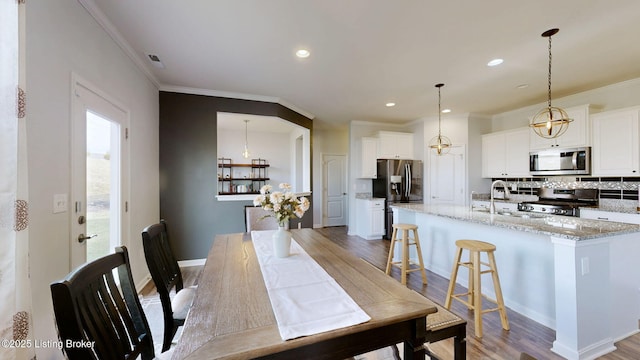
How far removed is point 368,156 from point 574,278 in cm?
402

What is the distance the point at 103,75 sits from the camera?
2188 millimetres

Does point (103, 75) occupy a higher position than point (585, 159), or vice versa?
point (103, 75)

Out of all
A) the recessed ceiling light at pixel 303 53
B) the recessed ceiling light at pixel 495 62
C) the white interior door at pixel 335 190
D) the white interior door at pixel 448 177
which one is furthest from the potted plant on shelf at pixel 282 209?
the white interior door at pixel 335 190

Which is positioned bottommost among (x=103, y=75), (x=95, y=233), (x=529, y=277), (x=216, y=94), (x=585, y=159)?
(x=529, y=277)

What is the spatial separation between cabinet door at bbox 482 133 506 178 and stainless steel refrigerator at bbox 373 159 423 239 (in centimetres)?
126

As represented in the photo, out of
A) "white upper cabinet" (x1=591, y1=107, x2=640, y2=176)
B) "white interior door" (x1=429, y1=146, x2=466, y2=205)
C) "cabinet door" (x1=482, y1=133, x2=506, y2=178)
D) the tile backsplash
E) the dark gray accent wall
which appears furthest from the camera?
"white interior door" (x1=429, y1=146, x2=466, y2=205)

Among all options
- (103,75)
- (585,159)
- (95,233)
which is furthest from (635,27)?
(95,233)

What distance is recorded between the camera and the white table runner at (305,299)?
3.00 ft

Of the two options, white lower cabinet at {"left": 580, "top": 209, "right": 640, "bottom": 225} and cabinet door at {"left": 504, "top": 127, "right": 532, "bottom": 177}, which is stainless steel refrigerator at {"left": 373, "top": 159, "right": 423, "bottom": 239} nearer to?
cabinet door at {"left": 504, "top": 127, "right": 532, "bottom": 177}

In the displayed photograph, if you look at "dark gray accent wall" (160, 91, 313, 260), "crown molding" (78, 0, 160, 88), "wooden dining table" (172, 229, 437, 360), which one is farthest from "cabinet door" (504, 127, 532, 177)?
"crown molding" (78, 0, 160, 88)

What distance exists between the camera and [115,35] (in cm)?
230

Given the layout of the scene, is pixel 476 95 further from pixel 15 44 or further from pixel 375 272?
pixel 15 44

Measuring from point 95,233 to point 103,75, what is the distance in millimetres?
1378

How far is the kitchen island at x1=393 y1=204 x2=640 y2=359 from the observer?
1793 millimetres
